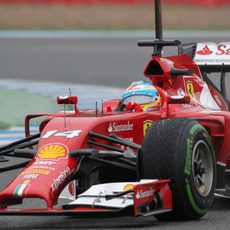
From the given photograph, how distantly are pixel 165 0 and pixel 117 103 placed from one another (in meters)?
28.3

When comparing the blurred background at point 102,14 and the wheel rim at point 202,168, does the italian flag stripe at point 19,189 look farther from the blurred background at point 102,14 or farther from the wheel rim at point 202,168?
the blurred background at point 102,14

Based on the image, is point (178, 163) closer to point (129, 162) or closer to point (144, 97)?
point (129, 162)

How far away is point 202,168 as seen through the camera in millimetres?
7594

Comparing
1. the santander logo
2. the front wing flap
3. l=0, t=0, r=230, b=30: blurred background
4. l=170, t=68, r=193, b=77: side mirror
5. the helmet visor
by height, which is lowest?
the front wing flap

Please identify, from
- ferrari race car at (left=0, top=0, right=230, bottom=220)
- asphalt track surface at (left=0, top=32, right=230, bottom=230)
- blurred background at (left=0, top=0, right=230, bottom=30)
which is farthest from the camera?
blurred background at (left=0, top=0, right=230, bottom=30)

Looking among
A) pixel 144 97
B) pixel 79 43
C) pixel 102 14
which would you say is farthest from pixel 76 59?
pixel 144 97

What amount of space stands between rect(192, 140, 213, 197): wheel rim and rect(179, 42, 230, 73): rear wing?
2289 millimetres

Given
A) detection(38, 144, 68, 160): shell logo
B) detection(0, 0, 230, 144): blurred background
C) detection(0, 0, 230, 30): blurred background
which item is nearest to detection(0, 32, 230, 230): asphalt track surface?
detection(0, 0, 230, 144): blurred background

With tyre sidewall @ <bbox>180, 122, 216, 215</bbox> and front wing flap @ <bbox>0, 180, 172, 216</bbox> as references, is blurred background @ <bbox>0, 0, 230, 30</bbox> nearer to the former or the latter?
tyre sidewall @ <bbox>180, 122, 216, 215</bbox>

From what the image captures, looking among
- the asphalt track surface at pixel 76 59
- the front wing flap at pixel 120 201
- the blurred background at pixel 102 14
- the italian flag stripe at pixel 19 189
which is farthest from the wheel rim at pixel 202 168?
the blurred background at pixel 102 14

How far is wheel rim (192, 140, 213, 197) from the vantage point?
7.49m

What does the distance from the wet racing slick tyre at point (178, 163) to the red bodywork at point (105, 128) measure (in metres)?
0.13

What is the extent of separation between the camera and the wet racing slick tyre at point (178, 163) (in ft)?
23.7

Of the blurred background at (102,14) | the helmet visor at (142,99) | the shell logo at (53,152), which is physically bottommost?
the shell logo at (53,152)
